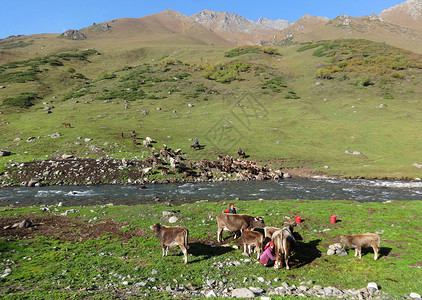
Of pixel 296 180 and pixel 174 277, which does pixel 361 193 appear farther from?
pixel 174 277

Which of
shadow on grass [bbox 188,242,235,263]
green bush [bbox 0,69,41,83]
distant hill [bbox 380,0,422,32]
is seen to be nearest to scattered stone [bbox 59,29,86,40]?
green bush [bbox 0,69,41,83]

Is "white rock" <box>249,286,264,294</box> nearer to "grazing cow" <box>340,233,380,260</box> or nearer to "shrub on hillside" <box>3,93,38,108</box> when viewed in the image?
"grazing cow" <box>340,233,380,260</box>

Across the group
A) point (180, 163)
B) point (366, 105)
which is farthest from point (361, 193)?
point (366, 105)

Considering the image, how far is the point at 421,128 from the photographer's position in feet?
155

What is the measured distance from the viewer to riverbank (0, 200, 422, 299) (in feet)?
29.6

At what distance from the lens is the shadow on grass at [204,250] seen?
12.1m

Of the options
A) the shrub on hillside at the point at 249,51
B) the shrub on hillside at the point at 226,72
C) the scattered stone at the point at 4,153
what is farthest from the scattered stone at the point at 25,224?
the shrub on hillside at the point at 249,51

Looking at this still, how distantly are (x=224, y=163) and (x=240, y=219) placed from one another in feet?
73.3

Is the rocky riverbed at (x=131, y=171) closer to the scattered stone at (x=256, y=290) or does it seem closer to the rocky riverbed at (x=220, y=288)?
the rocky riverbed at (x=220, y=288)

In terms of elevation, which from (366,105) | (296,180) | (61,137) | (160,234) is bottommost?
(296,180)

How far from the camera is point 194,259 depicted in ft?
38.7

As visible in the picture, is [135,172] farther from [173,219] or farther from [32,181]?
[173,219]

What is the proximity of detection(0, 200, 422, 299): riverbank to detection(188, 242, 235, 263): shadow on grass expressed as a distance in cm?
5

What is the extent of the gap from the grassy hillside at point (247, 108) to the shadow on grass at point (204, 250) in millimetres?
26455
